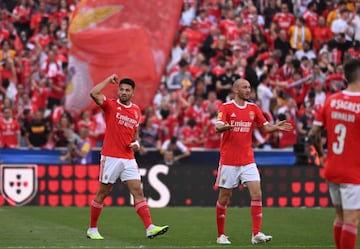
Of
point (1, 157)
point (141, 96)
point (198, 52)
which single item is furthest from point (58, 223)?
point (198, 52)

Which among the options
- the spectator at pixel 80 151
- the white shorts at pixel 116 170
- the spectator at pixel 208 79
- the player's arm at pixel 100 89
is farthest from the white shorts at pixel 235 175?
the spectator at pixel 208 79

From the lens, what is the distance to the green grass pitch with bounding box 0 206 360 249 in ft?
47.5

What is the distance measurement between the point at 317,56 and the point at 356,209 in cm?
1900

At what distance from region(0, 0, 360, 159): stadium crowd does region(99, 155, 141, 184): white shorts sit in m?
8.95

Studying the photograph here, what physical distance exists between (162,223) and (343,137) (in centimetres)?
838

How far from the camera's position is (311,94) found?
89.1 ft

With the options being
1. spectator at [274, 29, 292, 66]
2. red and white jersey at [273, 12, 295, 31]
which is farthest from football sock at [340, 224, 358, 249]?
red and white jersey at [273, 12, 295, 31]

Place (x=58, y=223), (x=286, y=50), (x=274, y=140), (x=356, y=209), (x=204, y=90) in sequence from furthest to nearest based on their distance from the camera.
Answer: (x=286, y=50) → (x=204, y=90) → (x=274, y=140) → (x=58, y=223) → (x=356, y=209)

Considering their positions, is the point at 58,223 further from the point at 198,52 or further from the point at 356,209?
the point at 198,52

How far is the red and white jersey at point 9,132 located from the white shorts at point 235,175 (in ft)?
34.9

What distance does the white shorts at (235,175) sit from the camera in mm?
14906

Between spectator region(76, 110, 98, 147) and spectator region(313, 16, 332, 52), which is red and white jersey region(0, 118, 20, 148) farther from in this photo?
spectator region(313, 16, 332, 52)

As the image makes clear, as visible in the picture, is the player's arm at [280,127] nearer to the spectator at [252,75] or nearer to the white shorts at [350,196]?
the white shorts at [350,196]

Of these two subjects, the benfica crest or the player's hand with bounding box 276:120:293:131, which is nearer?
the player's hand with bounding box 276:120:293:131
